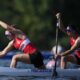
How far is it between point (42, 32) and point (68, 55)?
11.5m

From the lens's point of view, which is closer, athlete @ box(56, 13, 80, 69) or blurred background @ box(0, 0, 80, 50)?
athlete @ box(56, 13, 80, 69)

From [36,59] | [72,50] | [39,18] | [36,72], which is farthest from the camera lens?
[39,18]

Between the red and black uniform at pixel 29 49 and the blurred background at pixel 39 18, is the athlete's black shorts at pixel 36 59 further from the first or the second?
the blurred background at pixel 39 18

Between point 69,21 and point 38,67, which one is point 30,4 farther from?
point 38,67

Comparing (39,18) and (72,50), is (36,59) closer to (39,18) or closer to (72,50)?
(72,50)

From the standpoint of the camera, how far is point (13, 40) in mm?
13398

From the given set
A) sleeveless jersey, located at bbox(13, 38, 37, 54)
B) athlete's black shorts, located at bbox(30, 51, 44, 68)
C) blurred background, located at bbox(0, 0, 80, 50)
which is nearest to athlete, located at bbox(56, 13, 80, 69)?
athlete's black shorts, located at bbox(30, 51, 44, 68)

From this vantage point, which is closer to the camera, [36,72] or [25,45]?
[36,72]

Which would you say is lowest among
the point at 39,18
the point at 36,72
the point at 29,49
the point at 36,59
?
the point at 36,72

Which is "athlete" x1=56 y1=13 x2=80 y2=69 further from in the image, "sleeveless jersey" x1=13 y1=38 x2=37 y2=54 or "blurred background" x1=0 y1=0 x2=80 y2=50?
"blurred background" x1=0 y1=0 x2=80 y2=50

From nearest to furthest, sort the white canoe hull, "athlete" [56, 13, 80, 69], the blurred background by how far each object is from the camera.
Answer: the white canoe hull, "athlete" [56, 13, 80, 69], the blurred background

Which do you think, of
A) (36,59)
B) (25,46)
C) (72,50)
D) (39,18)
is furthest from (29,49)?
(39,18)

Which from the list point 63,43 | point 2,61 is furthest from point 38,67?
point 63,43

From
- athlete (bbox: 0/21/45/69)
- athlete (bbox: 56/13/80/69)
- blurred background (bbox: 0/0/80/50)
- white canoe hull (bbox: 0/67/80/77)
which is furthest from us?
blurred background (bbox: 0/0/80/50)
